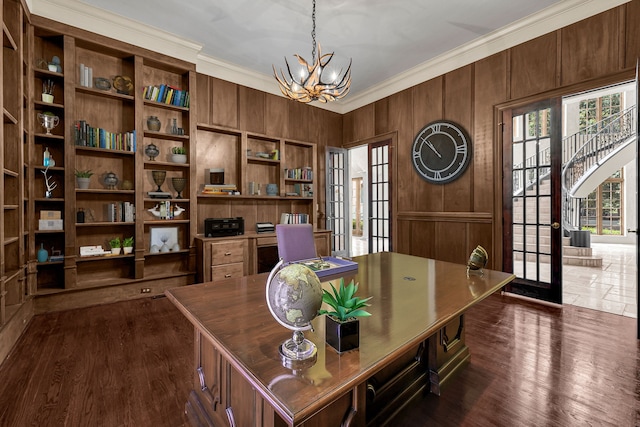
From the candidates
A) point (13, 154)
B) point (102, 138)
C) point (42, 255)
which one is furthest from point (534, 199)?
point (42, 255)

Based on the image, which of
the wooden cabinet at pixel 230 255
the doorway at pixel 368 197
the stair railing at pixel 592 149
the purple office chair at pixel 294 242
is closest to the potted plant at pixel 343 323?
the purple office chair at pixel 294 242

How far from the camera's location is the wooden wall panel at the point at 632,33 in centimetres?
283

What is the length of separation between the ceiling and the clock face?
2.96 feet

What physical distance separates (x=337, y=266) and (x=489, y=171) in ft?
9.65

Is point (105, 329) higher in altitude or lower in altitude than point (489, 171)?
lower

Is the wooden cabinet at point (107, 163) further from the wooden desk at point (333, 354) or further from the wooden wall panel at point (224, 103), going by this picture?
the wooden desk at point (333, 354)

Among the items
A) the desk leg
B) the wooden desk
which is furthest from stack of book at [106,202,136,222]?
the desk leg

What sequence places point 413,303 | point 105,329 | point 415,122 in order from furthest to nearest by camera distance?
point 415,122, point 105,329, point 413,303

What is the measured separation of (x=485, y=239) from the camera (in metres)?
3.94

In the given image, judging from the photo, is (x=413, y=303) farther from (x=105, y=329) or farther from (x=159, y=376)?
(x=105, y=329)

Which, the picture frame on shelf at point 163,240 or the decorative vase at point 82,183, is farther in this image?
the picture frame on shelf at point 163,240

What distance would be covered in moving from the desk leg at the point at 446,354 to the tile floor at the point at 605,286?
7.73 ft

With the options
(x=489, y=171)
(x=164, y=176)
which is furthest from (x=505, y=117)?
(x=164, y=176)

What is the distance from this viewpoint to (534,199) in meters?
3.61
